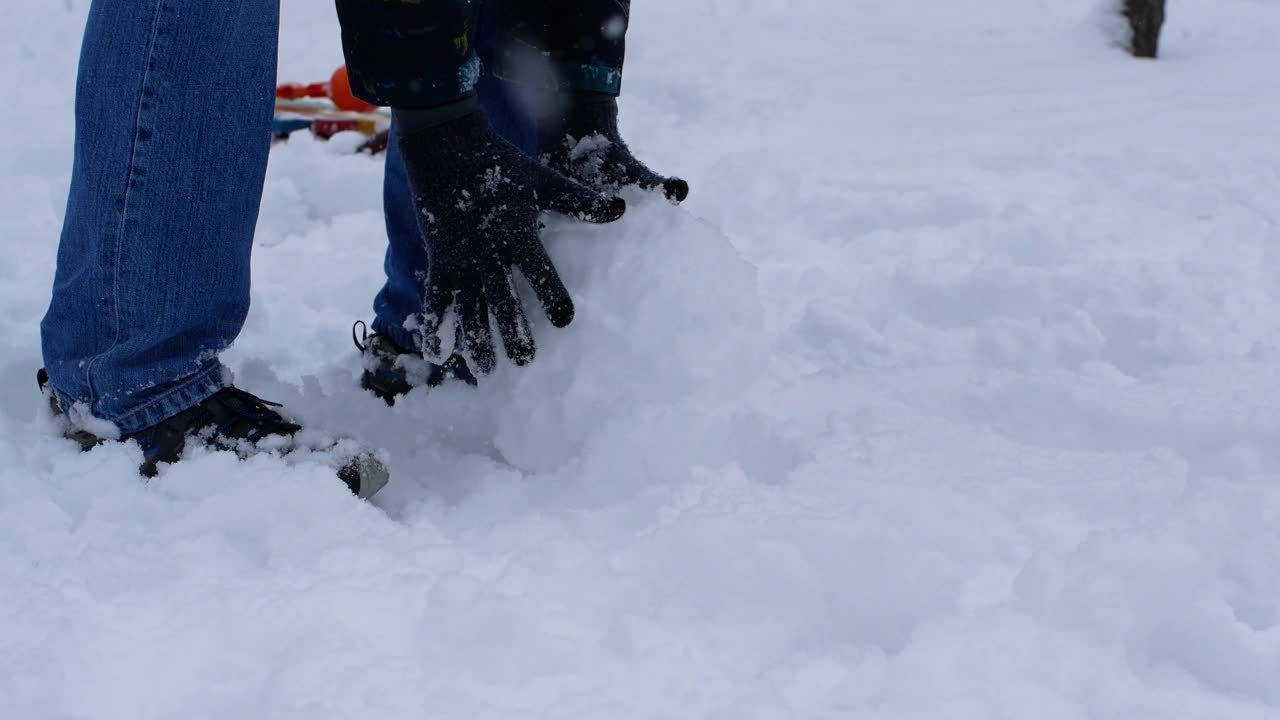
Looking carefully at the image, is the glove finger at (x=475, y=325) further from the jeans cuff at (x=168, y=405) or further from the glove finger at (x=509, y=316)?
the jeans cuff at (x=168, y=405)

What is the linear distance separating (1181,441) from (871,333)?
58 cm

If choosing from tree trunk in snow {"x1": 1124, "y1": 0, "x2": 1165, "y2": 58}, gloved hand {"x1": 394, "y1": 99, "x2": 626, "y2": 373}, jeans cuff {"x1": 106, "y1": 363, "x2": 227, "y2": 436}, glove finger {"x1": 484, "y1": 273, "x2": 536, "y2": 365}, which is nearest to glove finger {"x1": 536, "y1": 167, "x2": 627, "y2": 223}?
gloved hand {"x1": 394, "y1": 99, "x2": 626, "y2": 373}

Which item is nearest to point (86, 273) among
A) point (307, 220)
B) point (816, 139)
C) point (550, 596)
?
point (550, 596)

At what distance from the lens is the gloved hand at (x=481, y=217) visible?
1.30 metres

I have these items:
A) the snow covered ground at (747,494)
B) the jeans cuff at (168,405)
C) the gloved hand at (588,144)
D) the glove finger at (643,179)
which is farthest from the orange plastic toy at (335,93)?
the jeans cuff at (168,405)

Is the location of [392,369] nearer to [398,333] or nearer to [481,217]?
[398,333]

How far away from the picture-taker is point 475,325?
4.48 ft

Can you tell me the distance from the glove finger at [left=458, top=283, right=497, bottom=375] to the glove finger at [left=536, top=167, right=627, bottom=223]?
15 cm

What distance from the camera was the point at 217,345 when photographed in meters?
1.41

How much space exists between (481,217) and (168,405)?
0.49 meters

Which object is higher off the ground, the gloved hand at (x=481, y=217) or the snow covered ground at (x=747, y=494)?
the gloved hand at (x=481, y=217)

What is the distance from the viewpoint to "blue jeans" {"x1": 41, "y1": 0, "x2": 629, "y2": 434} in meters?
1.26

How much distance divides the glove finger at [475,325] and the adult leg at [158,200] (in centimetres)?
32

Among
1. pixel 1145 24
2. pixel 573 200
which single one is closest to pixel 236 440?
pixel 573 200
